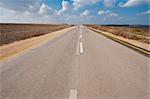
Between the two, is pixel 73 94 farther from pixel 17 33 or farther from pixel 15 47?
pixel 17 33

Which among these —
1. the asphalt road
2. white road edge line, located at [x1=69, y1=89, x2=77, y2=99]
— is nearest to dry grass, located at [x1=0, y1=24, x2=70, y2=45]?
the asphalt road

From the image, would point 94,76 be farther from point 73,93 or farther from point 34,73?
point 34,73

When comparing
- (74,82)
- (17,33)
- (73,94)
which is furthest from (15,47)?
(17,33)

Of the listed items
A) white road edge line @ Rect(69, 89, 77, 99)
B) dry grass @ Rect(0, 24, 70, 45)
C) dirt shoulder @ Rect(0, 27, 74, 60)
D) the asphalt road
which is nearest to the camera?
white road edge line @ Rect(69, 89, 77, 99)

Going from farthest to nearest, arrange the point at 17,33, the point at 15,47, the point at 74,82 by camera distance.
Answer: the point at 17,33 → the point at 15,47 → the point at 74,82

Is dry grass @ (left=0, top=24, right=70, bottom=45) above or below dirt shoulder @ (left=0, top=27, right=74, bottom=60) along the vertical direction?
above

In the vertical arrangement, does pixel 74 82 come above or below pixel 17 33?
below

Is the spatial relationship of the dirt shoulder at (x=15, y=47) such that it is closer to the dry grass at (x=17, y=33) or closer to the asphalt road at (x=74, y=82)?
the dry grass at (x=17, y=33)

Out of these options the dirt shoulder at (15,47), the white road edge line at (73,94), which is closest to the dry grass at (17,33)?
the dirt shoulder at (15,47)

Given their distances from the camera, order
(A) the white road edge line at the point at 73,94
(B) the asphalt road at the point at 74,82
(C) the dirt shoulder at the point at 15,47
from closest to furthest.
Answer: (A) the white road edge line at the point at 73,94 → (B) the asphalt road at the point at 74,82 → (C) the dirt shoulder at the point at 15,47

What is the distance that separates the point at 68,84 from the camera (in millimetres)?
4348

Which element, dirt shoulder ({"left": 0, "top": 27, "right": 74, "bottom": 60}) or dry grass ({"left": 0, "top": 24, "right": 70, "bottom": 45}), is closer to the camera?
dirt shoulder ({"left": 0, "top": 27, "right": 74, "bottom": 60})

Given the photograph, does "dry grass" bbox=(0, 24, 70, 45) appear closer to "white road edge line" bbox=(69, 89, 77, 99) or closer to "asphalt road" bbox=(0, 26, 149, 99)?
"asphalt road" bbox=(0, 26, 149, 99)

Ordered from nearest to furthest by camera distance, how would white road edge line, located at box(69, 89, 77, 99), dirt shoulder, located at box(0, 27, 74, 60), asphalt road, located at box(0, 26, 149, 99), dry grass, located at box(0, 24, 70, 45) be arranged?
white road edge line, located at box(69, 89, 77, 99)
asphalt road, located at box(0, 26, 149, 99)
dirt shoulder, located at box(0, 27, 74, 60)
dry grass, located at box(0, 24, 70, 45)
